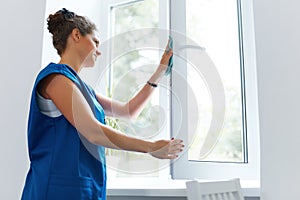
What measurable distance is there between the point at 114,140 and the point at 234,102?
2.48ft

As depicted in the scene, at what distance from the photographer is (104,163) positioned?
101 centimetres

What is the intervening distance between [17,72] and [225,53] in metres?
0.93

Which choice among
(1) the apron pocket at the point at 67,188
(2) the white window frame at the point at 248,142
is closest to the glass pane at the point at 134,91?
(1) the apron pocket at the point at 67,188

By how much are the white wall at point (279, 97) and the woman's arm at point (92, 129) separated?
41 centimetres

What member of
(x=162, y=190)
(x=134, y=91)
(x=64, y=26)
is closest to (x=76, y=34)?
(x=64, y=26)

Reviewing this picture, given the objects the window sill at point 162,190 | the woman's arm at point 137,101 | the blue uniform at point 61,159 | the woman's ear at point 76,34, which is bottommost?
the window sill at point 162,190

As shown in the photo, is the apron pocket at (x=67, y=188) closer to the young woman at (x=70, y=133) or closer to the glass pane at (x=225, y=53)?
the young woman at (x=70, y=133)

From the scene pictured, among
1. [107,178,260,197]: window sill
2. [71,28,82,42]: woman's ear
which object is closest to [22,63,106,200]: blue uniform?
[71,28,82,42]: woman's ear

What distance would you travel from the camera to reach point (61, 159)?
0.93 m

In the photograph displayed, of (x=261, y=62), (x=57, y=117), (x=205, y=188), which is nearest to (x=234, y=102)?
(x=261, y=62)

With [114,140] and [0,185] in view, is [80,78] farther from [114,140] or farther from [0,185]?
[0,185]

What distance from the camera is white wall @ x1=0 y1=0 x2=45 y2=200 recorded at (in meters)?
1.34

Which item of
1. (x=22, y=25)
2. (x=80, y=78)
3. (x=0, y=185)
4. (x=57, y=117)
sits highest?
(x=22, y=25)

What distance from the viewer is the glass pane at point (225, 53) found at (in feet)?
4.61
